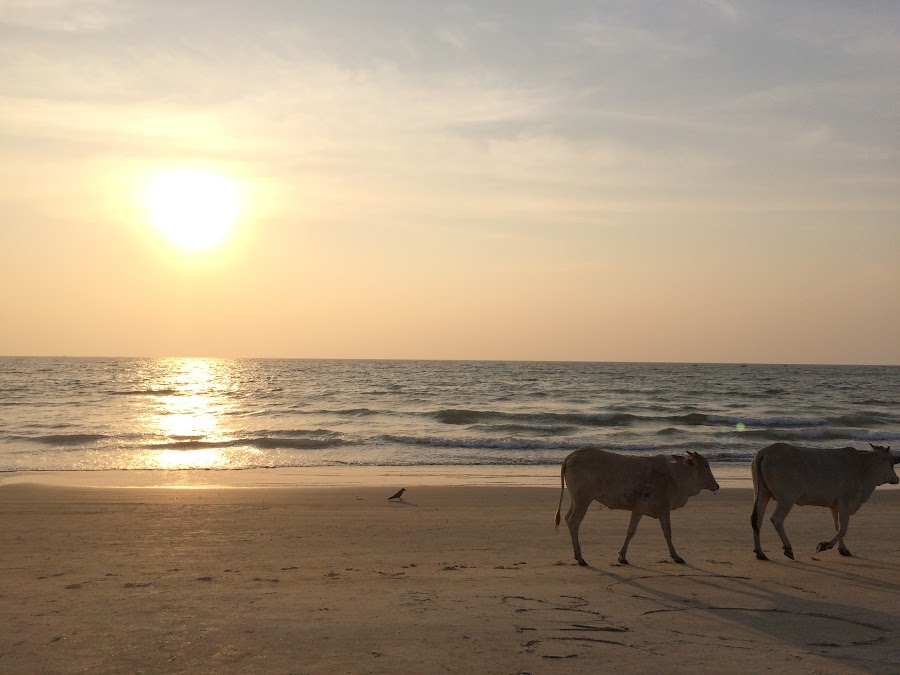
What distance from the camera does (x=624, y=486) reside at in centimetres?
948

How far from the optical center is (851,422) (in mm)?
39938

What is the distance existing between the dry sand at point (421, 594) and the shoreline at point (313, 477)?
4035 mm

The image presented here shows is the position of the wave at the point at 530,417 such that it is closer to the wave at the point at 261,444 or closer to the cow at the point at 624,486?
the wave at the point at 261,444

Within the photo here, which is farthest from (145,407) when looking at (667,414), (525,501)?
(525,501)

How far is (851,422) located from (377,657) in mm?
39722

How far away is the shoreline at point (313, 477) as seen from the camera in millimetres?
17219

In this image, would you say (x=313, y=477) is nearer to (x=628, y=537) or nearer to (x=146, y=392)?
(x=628, y=537)

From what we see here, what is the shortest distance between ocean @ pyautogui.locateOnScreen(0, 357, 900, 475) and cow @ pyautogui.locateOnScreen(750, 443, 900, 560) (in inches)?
509

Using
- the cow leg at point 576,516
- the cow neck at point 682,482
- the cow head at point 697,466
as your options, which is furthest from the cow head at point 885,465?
the cow leg at point 576,516

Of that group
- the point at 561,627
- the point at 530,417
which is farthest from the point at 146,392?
the point at 561,627

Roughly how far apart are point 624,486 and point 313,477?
35.5 ft

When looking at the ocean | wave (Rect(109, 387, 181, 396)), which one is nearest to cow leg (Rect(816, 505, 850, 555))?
the ocean

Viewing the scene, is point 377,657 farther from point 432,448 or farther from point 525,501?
point 432,448

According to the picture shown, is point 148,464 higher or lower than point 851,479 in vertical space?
lower
